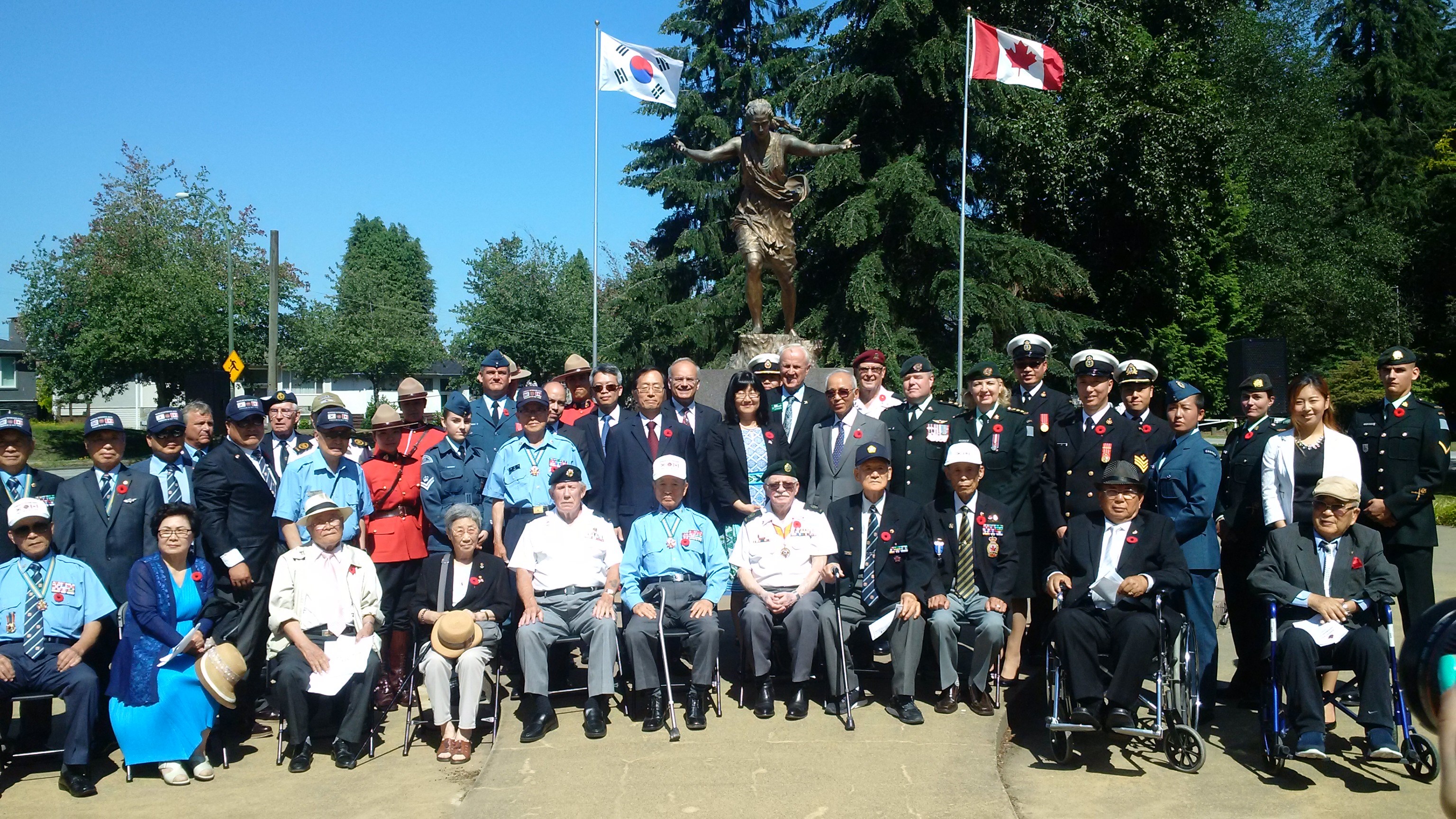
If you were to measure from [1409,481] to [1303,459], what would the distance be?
69 cm

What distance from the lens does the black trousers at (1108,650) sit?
4.73 m

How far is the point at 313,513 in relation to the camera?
519cm

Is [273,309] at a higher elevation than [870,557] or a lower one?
higher

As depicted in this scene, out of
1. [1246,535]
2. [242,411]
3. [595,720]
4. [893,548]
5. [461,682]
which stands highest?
[242,411]

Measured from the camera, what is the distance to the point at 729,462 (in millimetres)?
6457

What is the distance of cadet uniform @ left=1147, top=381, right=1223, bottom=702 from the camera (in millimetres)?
5555

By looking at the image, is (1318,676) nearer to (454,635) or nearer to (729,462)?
(729,462)

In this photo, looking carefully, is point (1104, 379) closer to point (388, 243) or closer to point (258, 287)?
point (258, 287)

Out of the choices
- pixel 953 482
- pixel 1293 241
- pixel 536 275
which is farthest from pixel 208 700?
pixel 1293 241

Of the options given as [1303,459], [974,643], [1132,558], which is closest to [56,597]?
[974,643]

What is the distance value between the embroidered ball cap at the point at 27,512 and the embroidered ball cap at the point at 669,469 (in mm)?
3079

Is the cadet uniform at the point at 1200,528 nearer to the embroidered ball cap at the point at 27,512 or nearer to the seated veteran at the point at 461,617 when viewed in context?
the seated veteran at the point at 461,617

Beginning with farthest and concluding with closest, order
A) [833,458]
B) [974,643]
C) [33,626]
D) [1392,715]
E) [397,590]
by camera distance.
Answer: [833,458]
[397,590]
[974,643]
[33,626]
[1392,715]

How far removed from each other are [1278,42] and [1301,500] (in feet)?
116
